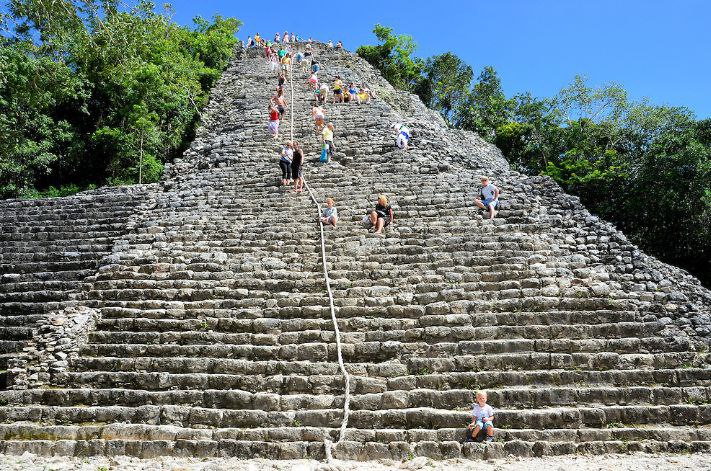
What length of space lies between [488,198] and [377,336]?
13.1ft

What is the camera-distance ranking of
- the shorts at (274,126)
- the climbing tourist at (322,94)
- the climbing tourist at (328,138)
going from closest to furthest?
the climbing tourist at (328,138) < the shorts at (274,126) < the climbing tourist at (322,94)

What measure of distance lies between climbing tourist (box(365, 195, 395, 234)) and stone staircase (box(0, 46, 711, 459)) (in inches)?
8.6

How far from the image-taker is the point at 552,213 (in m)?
8.19

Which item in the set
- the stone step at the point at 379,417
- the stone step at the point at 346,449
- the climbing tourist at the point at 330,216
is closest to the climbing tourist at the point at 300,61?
the climbing tourist at the point at 330,216

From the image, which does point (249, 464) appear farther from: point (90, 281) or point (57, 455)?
point (90, 281)

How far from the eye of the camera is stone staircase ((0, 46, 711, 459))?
15.4 feet

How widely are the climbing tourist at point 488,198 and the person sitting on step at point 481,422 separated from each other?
14.3ft

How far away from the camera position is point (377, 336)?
228 inches

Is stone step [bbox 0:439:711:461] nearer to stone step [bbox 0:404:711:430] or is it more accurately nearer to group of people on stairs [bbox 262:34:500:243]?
stone step [bbox 0:404:711:430]

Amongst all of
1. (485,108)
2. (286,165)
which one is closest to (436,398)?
(286,165)

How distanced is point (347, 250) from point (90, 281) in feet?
13.9

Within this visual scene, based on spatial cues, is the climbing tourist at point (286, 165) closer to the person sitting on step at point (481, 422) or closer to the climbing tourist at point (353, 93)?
the climbing tourist at point (353, 93)

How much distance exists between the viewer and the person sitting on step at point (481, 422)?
4500 mm

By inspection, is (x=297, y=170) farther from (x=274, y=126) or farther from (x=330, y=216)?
(x=274, y=126)
